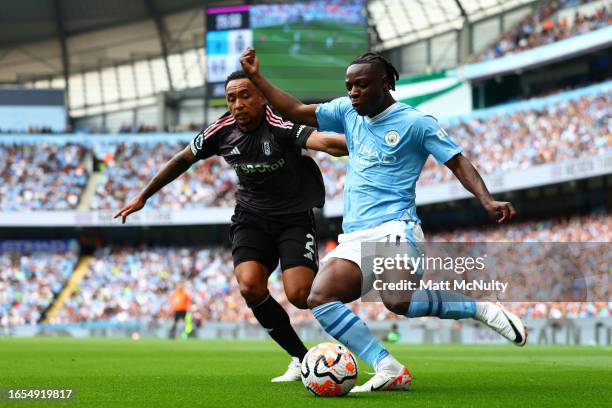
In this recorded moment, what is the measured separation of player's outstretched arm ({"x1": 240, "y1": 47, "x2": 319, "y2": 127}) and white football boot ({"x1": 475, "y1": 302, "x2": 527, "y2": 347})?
192cm

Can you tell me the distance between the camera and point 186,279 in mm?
40125

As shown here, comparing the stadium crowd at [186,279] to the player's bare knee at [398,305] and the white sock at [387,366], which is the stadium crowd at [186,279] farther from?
the white sock at [387,366]

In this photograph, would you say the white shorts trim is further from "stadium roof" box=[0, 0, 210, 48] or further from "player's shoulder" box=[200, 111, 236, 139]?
"stadium roof" box=[0, 0, 210, 48]

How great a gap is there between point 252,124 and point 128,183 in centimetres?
3685

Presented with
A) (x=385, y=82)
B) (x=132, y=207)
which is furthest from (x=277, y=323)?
(x=385, y=82)

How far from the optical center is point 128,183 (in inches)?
1750

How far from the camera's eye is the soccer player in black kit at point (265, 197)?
27.2 ft

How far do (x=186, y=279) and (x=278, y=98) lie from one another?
3326cm

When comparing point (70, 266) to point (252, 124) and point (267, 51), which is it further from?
point (252, 124)

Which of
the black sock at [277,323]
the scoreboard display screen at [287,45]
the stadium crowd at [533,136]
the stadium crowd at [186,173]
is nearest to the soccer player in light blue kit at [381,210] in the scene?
the black sock at [277,323]

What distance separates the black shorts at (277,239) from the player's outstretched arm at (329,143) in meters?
0.89

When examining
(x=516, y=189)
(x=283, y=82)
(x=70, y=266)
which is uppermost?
(x=283, y=82)

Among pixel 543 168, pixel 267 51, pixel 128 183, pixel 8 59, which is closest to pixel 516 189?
pixel 543 168

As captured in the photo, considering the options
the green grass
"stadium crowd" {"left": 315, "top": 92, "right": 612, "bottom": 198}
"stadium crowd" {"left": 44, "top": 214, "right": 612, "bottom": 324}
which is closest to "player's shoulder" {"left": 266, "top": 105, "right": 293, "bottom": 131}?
the green grass
